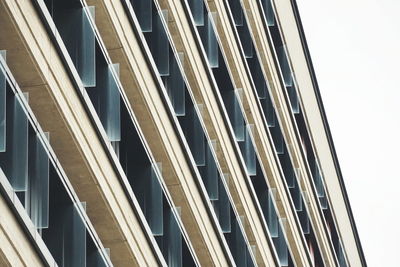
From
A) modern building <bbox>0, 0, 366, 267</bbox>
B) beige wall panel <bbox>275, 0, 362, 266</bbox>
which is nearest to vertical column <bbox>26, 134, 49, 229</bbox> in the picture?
modern building <bbox>0, 0, 366, 267</bbox>

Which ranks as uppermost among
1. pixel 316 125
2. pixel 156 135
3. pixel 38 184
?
pixel 316 125

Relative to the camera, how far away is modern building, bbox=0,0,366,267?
2778 centimetres

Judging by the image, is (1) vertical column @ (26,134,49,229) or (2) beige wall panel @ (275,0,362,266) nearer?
(1) vertical column @ (26,134,49,229)

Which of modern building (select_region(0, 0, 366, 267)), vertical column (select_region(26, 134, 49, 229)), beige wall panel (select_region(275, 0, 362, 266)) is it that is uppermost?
beige wall panel (select_region(275, 0, 362, 266))

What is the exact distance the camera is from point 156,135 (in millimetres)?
36000

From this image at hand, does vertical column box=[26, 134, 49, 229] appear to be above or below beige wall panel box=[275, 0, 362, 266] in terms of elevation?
below

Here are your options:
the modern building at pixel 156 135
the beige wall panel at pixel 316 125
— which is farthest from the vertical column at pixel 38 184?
the beige wall panel at pixel 316 125

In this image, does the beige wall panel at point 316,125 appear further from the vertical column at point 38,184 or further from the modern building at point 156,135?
the vertical column at point 38,184

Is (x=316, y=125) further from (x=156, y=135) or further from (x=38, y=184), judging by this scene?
(x=38, y=184)

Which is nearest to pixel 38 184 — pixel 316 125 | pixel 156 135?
pixel 156 135

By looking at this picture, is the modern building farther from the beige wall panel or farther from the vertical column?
the beige wall panel

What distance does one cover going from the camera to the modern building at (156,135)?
27781 mm

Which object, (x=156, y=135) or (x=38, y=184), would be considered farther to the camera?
(x=156, y=135)

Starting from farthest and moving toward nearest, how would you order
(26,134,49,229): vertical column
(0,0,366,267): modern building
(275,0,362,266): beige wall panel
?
(275,0,362,266): beige wall panel, (0,0,366,267): modern building, (26,134,49,229): vertical column
